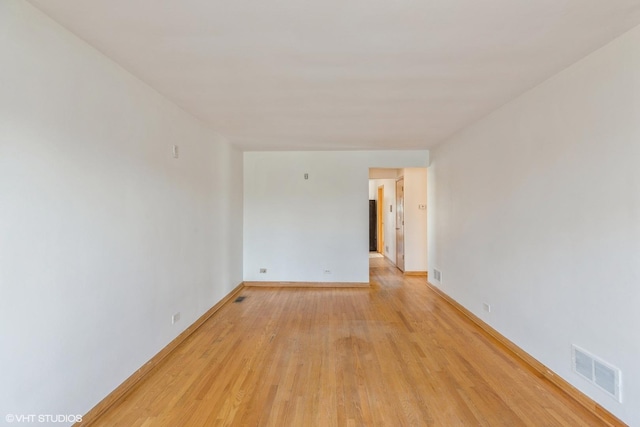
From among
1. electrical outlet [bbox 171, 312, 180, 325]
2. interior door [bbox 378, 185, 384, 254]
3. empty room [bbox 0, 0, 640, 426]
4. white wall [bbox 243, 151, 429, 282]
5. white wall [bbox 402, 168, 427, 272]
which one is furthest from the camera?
interior door [bbox 378, 185, 384, 254]

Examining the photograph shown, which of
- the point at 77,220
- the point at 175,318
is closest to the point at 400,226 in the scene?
the point at 175,318

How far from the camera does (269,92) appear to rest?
2520 millimetres

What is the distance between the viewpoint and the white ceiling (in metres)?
1.48

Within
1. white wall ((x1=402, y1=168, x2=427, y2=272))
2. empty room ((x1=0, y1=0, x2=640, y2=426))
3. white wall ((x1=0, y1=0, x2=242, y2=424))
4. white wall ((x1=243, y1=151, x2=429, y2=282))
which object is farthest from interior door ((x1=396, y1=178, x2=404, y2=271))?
white wall ((x1=0, y1=0, x2=242, y2=424))

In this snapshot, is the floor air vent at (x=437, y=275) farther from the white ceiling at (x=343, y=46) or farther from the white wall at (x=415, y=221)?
the white ceiling at (x=343, y=46)

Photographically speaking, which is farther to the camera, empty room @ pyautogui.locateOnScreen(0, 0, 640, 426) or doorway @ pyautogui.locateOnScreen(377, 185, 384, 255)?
doorway @ pyautogui.locateOnScreen(377, 185, 384, 255)

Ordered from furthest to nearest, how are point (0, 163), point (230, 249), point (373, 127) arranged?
point (230, 249) < point (373, 127) < point (0, 163)

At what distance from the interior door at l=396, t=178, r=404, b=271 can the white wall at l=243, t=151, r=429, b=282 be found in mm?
1238

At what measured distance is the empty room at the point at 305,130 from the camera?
1.50 metres

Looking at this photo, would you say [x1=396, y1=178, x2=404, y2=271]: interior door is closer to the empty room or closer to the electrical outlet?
the empty room

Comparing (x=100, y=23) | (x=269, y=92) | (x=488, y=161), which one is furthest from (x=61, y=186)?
(x=488, y=161)

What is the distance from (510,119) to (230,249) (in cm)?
391

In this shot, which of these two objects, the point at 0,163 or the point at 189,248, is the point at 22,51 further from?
the point at 189,248

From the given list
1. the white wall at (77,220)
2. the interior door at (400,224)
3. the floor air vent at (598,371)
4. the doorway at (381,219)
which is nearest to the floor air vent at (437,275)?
the interior door at (400,224)
